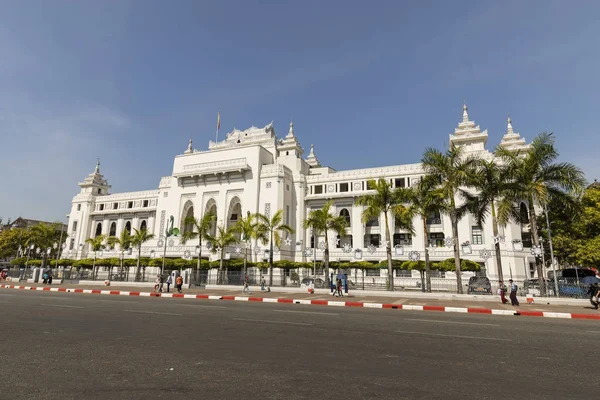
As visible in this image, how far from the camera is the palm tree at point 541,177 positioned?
22719 mm

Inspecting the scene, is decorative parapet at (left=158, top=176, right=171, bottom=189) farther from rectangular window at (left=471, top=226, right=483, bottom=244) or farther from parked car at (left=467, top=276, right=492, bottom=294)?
parked car at (left=467, top=276, right=492, bottom=294)

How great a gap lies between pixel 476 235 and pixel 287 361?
40.0 m

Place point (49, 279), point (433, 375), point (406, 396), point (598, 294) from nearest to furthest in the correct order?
point (406, 396) → point (433, 375) → point (598, 294) → point (49, 279)

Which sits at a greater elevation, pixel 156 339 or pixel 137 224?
pixel 137 224

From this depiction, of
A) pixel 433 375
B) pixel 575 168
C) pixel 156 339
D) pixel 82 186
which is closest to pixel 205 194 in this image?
pixel 82 186

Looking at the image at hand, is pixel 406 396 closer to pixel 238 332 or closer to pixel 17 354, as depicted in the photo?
pixel 238 332

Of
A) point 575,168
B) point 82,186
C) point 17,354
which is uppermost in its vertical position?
point 82,186

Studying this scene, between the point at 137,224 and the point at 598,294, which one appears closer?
the point at 598,294

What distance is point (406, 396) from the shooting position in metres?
4.14

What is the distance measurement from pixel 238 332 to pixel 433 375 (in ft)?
15.7

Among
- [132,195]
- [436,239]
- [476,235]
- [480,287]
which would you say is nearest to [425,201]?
[480,287]

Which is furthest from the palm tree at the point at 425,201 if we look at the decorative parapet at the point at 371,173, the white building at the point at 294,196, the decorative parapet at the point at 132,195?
the decorative parapet at the point at 132,195

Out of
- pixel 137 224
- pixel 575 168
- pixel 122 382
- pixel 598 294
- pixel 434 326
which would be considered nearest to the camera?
pixel 122 382

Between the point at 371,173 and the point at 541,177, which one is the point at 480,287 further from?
the point at 371,173
